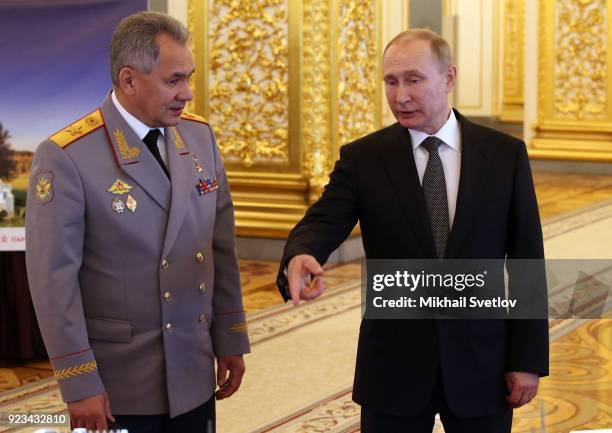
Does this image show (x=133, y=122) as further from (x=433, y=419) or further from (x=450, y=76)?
(x=433, y=419)

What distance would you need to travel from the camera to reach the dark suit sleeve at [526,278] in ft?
8.05

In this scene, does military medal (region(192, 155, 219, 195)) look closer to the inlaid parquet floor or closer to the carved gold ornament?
the carved gold ornament

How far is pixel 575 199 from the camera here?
37.7ft

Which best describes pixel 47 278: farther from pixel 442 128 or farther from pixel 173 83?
pixel 442 128

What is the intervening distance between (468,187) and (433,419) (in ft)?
1.81

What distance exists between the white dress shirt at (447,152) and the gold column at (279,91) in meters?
5.52

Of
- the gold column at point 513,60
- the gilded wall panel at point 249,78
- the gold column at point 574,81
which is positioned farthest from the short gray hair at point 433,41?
the gold column at point 513,60

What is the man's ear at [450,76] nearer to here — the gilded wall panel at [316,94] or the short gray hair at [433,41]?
the short gray hair at [433,41]

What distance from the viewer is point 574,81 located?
14.3 metres

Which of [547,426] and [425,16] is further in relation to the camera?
[425,16]

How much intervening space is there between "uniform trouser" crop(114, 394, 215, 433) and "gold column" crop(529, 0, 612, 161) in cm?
1193

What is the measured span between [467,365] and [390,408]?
0.21 metres

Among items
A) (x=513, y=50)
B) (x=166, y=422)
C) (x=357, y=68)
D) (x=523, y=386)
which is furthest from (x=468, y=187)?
(x=513, y=50)

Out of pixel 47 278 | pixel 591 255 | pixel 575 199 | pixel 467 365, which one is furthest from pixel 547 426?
pixel 575 199
